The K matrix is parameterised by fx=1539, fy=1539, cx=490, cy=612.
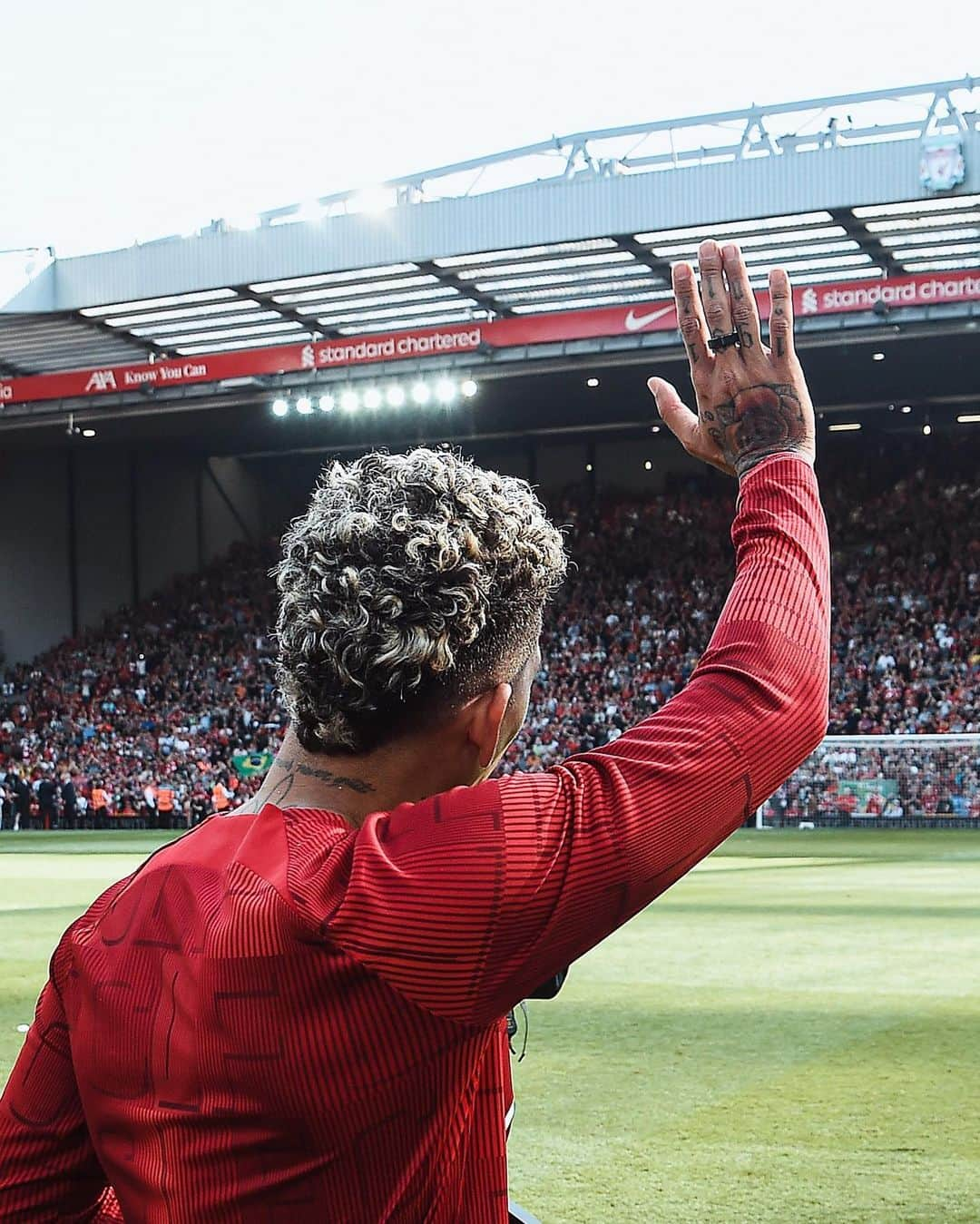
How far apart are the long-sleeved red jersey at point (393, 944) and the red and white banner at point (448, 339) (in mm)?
24638

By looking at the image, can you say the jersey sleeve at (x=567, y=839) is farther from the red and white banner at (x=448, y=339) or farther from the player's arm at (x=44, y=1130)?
the red and white banner at (x=448, y=339)

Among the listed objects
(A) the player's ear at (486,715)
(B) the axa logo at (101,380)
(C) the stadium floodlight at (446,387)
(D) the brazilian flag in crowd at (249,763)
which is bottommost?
(D) the brazilian flag in crowd at (249,763)

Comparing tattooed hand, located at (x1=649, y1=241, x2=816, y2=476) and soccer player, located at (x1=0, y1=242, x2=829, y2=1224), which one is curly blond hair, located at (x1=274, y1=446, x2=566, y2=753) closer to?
soccer player, located at (x1=0, y1=242, x2=829, y2=1224)

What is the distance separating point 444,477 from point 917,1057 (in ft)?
18.9

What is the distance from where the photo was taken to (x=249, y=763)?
31391 mm

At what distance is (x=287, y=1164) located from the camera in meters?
1.49

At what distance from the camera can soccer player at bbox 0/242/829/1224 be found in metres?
1.39

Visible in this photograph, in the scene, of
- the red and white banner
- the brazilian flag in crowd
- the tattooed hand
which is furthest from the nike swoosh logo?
the tattooed hand

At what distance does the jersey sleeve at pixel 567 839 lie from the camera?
136 cm

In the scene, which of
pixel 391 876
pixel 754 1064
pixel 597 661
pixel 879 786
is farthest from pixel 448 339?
pixel 391 876

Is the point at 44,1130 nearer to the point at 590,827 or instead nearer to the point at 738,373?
the point at 590,827

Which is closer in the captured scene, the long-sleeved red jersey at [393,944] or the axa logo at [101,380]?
the long-sleeved red jersey at [393,944]

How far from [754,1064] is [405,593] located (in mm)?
5500

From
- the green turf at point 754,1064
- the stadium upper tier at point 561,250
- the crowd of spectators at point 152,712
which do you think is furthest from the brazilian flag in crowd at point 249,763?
the green turf at point 754,1064
